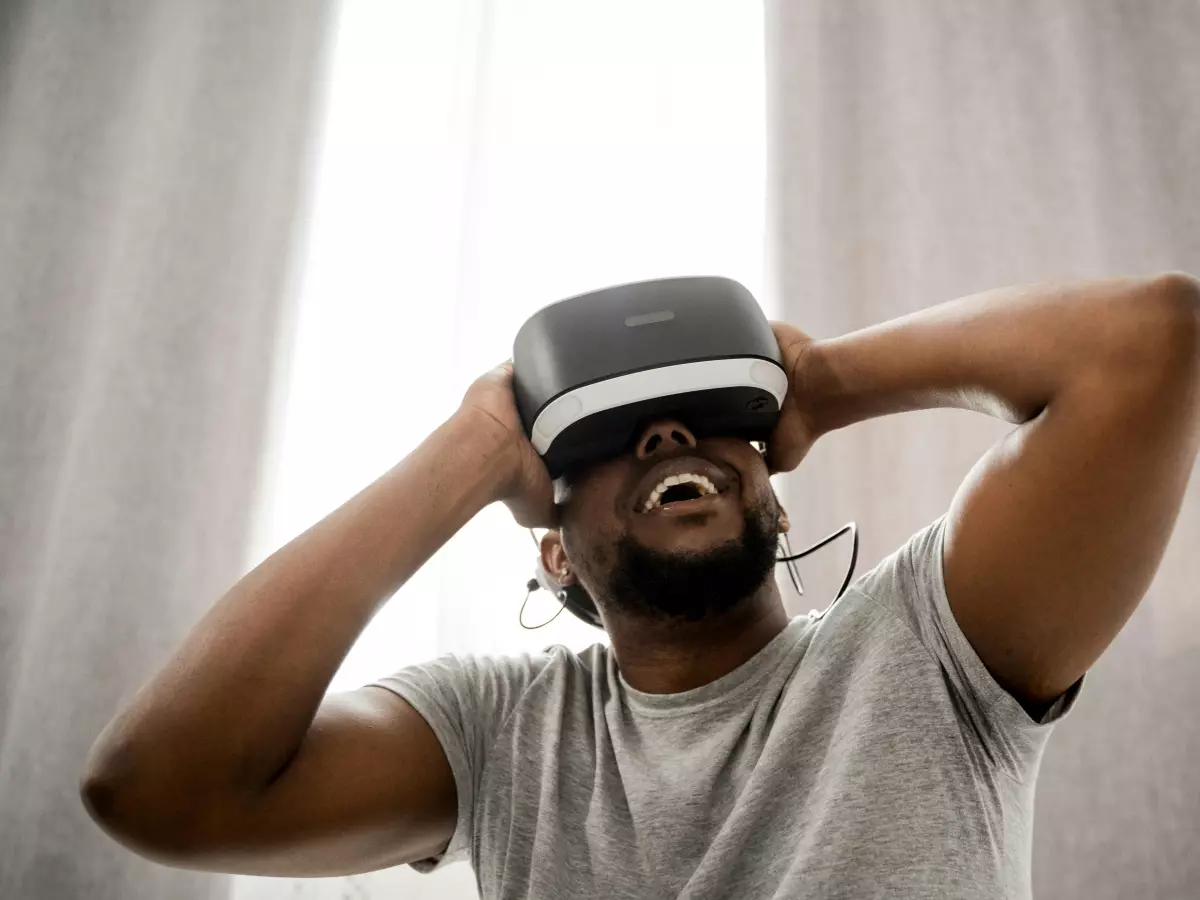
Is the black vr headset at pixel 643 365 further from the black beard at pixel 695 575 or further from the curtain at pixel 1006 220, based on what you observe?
the curtain at pixel 1006 220

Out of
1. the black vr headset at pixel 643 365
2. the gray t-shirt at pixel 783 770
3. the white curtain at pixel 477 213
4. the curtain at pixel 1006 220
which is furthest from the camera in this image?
the white curtain at pixel 477 213

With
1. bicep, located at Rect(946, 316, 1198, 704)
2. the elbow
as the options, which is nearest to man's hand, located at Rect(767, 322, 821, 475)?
bicep, located at Rect(946, 316, 1198, 704)

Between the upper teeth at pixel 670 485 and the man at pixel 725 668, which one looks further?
the upper teeth at pixel 670 485

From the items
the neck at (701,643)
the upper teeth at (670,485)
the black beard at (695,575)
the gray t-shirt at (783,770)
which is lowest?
the gray t-shirt at (783,770)

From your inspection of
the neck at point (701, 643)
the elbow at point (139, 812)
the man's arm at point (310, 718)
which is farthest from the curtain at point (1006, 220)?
the elbow at point (139, 812)

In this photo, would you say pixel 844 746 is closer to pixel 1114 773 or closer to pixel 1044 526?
pixel 1044 526

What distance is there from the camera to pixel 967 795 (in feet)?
2.53

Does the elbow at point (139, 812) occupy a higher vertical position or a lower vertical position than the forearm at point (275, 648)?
lower

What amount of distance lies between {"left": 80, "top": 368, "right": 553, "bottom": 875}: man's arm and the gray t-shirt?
6 cm

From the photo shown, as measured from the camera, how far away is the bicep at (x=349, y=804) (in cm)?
83

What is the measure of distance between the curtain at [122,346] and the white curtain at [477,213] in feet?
0.25

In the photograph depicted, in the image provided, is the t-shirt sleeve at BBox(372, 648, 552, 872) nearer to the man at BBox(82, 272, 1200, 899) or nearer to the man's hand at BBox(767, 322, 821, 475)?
the man at BBox(82, 272, 1200, 899)

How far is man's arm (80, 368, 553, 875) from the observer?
2.59 feet

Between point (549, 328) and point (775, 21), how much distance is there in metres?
0.85
